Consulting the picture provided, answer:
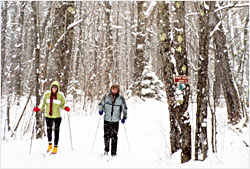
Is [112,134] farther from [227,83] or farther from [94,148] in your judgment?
[227,83]

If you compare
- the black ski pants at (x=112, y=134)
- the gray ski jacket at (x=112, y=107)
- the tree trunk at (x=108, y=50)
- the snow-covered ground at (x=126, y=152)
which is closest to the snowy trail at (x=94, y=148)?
the snow-covered ground at (x=126, y=152)

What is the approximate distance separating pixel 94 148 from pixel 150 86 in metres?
6.55

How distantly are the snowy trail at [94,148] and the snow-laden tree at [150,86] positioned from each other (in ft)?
7.93

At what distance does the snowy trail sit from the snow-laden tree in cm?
242

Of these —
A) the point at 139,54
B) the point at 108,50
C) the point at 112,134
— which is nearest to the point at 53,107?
the point at 112,134

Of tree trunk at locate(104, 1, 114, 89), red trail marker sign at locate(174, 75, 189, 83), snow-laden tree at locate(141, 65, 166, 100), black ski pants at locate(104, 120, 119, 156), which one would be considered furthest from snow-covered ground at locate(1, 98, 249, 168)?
tree trunk at locate(104, 1, 114, 89)

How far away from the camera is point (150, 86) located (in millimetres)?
11852

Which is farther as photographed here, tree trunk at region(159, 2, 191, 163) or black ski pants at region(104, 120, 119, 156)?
black ski pants at region(104, 120, 119, 156)

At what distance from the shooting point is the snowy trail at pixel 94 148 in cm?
435

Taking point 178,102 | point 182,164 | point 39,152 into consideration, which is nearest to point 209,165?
point 182,164

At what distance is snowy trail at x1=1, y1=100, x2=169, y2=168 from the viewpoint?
435 cm

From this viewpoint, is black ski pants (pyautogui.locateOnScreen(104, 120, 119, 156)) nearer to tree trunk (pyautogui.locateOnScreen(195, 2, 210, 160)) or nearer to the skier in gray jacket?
the skier in gray jacket

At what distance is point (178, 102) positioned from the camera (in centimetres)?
428

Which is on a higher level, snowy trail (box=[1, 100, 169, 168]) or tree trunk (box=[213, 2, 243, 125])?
tree trunk (box=[213, 2, 243, 125])
